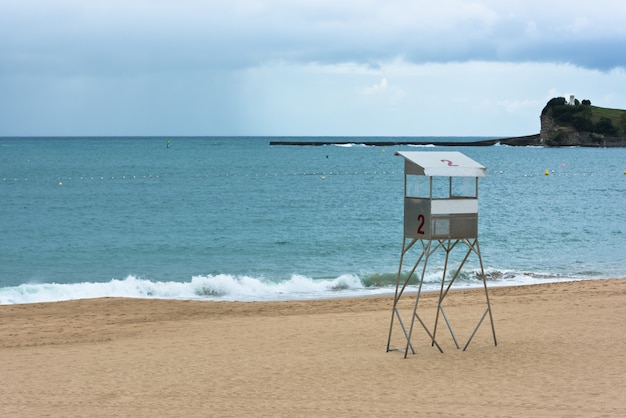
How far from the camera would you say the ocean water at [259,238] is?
76.6 feet

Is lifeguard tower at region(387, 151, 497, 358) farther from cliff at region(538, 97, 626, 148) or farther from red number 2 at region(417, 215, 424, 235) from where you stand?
cliff at region(538, 97, 626, 148)

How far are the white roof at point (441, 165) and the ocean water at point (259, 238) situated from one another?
10210 mm

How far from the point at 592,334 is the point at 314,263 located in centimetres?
1533

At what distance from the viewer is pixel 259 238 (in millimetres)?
34562

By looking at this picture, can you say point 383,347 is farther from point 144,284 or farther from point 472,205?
point 144,284

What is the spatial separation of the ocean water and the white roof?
10210 millimetres

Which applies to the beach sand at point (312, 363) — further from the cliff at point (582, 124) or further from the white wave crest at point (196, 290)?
the cliff at point (582, 124)

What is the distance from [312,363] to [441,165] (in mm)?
3404

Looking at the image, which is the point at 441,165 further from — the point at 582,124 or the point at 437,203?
Result: the point at 582,124

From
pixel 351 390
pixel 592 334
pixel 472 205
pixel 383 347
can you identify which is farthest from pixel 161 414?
pixel 592 334

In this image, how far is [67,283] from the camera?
24375 millimetres

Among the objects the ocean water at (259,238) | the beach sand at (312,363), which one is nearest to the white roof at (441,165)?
the beach sand at (312,363)

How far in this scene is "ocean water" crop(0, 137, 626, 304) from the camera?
23344 millimetres

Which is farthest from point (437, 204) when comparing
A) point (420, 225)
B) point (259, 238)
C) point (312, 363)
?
point (259, 238)
